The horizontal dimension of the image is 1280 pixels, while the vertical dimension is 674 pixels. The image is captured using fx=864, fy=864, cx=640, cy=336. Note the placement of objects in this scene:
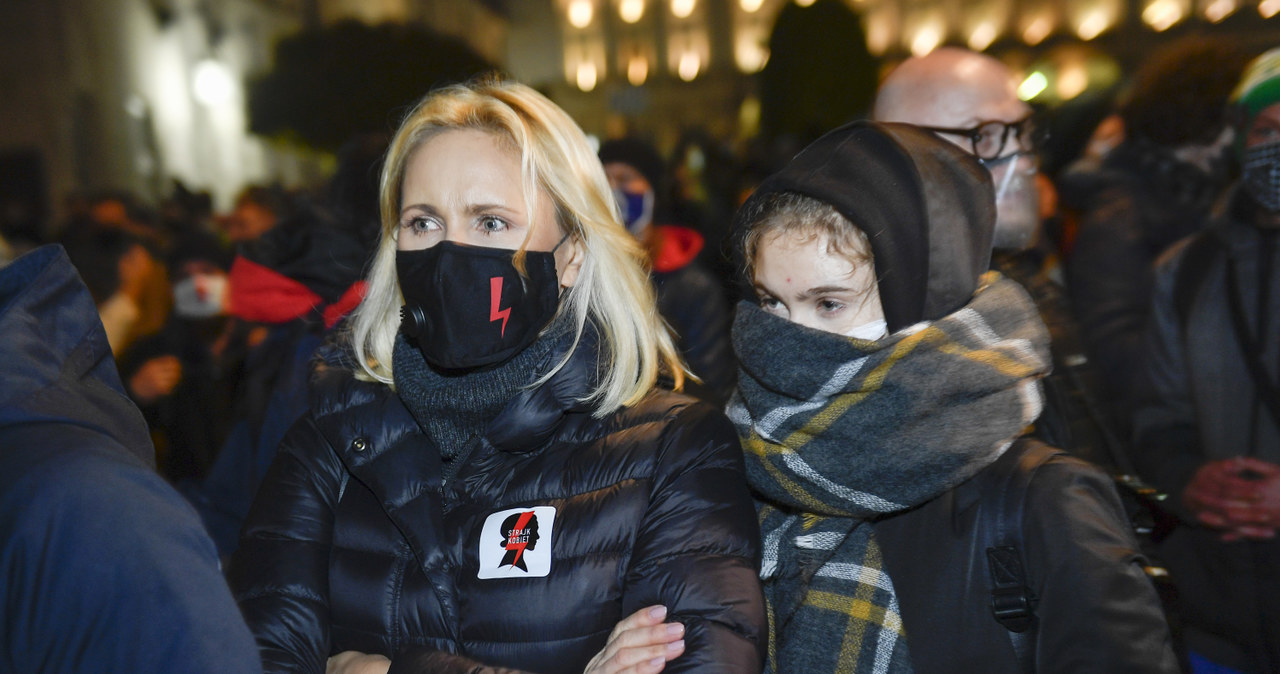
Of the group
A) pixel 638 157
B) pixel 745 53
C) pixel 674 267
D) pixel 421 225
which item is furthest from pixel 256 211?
pixel 745 53

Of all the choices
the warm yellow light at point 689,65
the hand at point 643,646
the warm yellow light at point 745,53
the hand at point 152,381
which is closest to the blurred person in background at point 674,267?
the hand at point 643,646

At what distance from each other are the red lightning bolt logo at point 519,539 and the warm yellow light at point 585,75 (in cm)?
4288

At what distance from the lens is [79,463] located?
3.32 ft

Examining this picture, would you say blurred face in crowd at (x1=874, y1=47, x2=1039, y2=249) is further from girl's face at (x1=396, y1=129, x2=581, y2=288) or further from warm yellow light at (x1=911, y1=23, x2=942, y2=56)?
warm yellow light at (x1=911, y1=23, x2=942, y2=56)

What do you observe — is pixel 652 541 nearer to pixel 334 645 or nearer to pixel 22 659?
pixel 334 645

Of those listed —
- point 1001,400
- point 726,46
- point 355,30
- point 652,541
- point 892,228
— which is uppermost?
→ point 726,46

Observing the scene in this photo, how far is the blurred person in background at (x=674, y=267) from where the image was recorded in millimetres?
3770

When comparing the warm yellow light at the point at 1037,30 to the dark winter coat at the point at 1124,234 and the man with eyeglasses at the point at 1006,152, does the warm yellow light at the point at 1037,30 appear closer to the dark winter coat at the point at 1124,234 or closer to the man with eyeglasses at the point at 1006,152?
the dark winter coat at the point at 1124,234

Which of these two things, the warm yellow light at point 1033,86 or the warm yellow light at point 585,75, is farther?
the warm yellow light at point 585,75

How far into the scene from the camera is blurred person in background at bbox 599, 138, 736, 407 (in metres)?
3.77

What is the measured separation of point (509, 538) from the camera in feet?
5.44

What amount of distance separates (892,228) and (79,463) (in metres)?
1.36

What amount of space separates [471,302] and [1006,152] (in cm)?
150

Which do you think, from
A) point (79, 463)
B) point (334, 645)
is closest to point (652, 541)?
point (334, 645)
